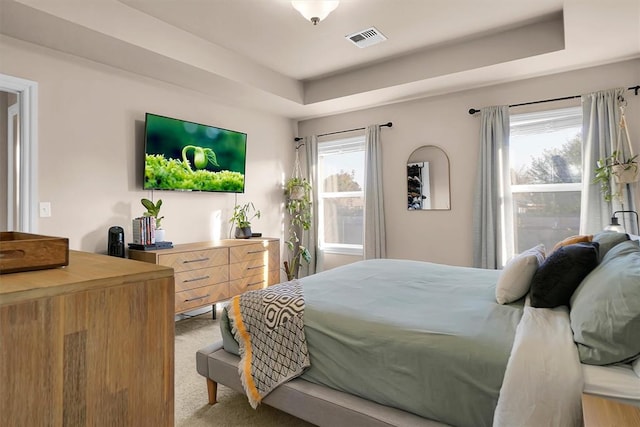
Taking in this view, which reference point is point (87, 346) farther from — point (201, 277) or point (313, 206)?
point (313, 206)

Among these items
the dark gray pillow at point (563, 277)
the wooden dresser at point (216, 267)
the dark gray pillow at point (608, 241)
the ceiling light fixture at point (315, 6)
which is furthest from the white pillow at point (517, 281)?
the wooden dresser at point (216, 267)

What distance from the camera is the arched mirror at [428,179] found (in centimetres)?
418

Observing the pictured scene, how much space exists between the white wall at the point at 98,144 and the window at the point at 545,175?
3364 mm

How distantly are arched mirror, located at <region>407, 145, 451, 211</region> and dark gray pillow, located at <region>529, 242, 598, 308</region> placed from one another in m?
2.46

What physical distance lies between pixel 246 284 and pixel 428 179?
2477 mm

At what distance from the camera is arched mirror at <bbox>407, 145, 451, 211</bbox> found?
418 cm

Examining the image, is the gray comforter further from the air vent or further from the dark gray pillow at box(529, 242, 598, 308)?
the air vent

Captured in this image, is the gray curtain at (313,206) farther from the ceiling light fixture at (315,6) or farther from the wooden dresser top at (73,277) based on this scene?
the wooden dresser top at (73,277)

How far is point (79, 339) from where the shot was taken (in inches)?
22.5

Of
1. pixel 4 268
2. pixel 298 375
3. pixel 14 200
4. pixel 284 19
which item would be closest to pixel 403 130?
pixel 284 19

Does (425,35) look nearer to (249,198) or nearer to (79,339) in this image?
(249,198)

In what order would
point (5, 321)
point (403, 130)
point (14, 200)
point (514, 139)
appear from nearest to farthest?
1. point (5, 321)
2. point (14, 200)
3. point (514, 139)
4. point (403, 130)

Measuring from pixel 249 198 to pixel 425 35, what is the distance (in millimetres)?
2789

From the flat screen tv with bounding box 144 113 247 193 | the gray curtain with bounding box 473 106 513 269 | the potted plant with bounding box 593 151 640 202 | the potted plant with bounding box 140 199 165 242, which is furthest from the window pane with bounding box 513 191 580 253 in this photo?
the potted plant with bounding box 140 199 165 242
